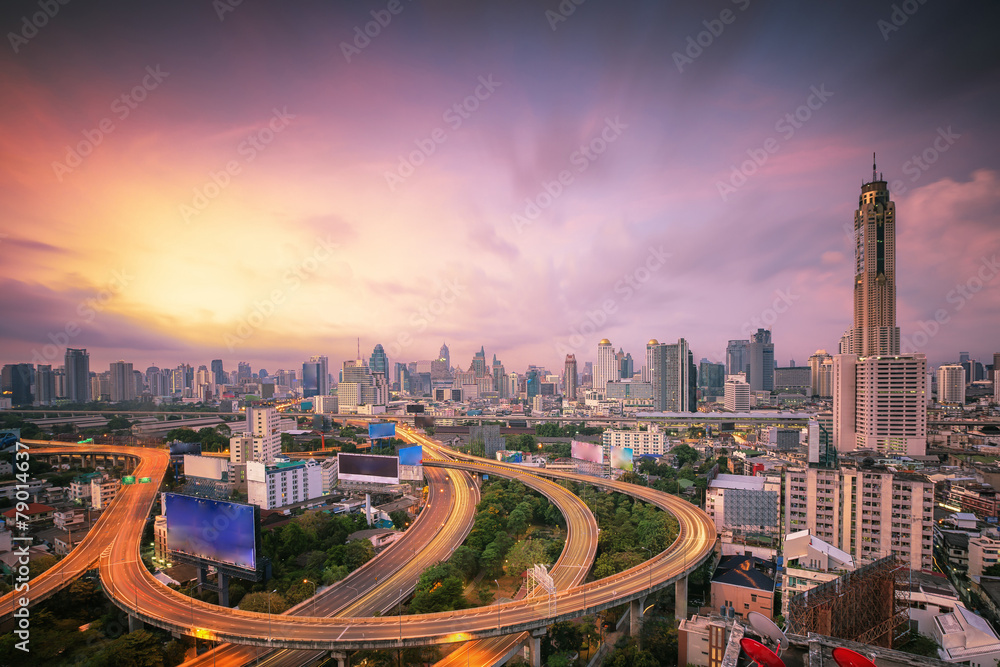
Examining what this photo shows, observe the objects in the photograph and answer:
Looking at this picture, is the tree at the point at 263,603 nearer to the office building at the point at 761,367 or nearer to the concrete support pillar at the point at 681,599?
the concrete support pillar at the point at 681,599

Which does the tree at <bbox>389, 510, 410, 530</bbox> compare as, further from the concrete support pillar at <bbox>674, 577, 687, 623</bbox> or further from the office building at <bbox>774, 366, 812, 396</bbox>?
the office building at <bbox>774, 366, 812, 396</bbox>

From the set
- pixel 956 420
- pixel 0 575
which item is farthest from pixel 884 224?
pixel 0 575

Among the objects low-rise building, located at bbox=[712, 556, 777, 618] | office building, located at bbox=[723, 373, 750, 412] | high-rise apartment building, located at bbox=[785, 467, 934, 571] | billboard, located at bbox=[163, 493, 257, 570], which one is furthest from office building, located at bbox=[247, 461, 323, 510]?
office building, located at bbox=[723, 373, 750, 412]

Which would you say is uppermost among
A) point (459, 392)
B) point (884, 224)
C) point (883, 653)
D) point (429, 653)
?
point (884, 224)

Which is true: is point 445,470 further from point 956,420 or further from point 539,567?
point 956,420

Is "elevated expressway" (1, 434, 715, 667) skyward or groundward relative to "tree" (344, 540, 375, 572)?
skyward

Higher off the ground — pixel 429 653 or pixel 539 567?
pixel 539 567
